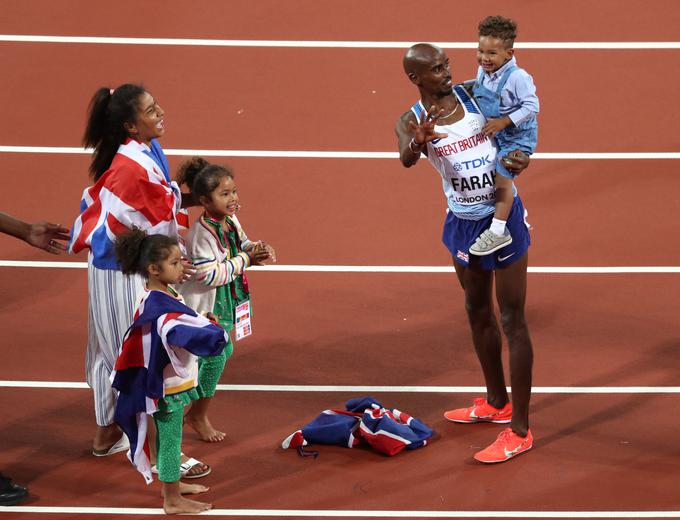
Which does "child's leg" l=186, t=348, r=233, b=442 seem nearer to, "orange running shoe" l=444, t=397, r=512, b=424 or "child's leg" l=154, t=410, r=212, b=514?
"child's leg" l=154, t=410, r=212, b=514

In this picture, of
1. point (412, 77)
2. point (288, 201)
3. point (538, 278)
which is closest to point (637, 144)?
point (538, 278)

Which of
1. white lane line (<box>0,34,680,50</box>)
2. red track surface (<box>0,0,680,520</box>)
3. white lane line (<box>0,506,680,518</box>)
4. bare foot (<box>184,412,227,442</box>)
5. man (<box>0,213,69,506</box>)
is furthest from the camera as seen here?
white lane line (<box>0,34,680,50</box>)

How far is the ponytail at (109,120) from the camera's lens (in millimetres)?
6102

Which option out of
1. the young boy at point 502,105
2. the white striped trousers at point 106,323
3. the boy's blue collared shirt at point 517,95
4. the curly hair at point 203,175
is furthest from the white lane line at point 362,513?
the boy's blue collared shirt at point 517,95

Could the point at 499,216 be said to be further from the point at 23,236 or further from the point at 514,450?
the point at 23,236

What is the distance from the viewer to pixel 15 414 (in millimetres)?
6852

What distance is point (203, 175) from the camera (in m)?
6.19

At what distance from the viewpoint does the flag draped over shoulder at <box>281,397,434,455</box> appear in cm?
645

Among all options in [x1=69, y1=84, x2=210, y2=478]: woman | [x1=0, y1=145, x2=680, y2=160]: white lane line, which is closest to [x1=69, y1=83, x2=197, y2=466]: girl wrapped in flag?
[x1=69, y1=84, x2=210, y2=478]: woman

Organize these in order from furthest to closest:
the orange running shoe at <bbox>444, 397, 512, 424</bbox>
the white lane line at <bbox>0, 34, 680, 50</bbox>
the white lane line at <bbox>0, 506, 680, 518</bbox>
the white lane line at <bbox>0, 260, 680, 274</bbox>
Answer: the white lane line at <bbox>0, 34, 680, 50</bbox>, the white lane line at <bbox>0, 260, 680, 274</bbox>, the orange running shoe at <bbox>444, 397, 512, 424</bbox>, the white lane line at <bbox>0, 506, 680, 518</bbox>

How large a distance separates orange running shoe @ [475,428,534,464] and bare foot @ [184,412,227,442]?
1.32m

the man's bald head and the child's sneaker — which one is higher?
the man's bald head

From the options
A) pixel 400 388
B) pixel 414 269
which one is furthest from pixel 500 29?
pixel 414 269

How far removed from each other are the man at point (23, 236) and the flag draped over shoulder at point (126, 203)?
18cm
